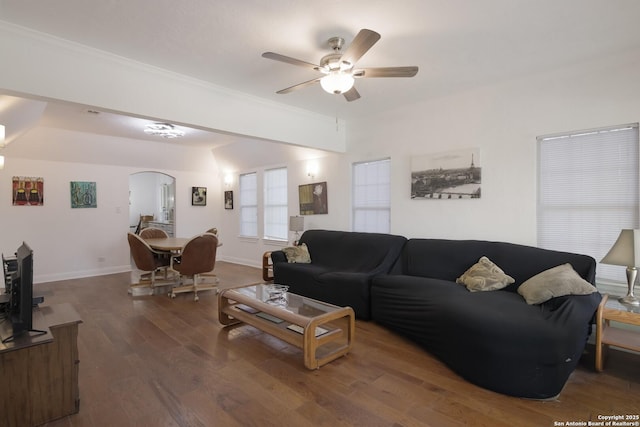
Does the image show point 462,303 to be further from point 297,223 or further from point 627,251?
point 297,223

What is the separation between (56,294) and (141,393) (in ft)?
12.4

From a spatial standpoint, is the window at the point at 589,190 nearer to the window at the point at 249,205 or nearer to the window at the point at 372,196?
the window at the point at 372,196

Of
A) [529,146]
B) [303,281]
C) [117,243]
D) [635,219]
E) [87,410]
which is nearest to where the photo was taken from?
[87,410]

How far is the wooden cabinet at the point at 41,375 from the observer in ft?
5.92

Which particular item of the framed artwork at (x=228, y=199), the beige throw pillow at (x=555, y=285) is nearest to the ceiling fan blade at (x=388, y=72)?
the beige throw pillow at (x=555, y=285)

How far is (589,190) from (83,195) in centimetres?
798

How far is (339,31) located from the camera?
2510 mm

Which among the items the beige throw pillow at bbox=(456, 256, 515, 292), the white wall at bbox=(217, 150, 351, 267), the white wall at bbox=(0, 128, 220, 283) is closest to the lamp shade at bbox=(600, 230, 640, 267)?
the beige throw pillow at bbox=(456, 256, 515, 292)

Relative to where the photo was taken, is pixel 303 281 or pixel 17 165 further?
pixel 17 165

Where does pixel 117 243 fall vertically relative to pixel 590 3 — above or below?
below

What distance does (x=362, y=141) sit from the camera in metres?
5.09

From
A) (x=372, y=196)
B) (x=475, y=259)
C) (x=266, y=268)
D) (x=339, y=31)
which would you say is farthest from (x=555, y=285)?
(x=266, y=268)

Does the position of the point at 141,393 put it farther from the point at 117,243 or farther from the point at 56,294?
the point at 117,243

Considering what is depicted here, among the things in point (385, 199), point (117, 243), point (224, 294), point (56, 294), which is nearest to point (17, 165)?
point (117, 243)
